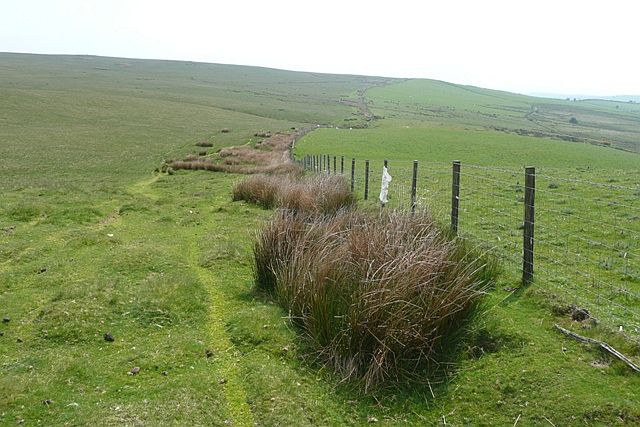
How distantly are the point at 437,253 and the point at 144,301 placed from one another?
14.1 ft

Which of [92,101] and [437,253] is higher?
[92,101]

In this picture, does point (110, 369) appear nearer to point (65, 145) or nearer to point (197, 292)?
point (197, 292)

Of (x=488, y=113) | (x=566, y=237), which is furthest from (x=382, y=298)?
(x=488, y=113)

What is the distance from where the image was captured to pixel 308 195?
40.3ft

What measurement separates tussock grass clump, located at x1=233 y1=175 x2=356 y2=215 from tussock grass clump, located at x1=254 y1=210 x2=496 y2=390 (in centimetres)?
353

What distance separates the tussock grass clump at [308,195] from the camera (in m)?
11.9

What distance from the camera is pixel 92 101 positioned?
234ft

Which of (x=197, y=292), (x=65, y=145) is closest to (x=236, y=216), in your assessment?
(x=197, y=292)

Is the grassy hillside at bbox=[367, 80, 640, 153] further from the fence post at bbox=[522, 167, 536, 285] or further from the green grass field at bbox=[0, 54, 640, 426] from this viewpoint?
the fence post at bbox=[522, 167, 536, 285]

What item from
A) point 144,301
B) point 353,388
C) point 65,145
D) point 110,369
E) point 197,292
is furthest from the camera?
point 65,145

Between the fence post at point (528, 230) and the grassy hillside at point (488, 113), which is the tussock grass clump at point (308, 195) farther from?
the grassy hillside at point (488, 113)

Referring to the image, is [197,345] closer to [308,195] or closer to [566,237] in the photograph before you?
[308,195]

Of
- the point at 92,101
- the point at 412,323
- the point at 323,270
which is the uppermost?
the point at 92,101

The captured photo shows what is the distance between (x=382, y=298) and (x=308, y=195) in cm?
684
